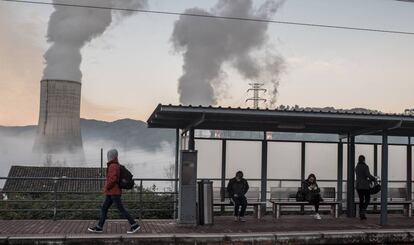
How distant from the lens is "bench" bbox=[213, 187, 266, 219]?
13477 millimetres

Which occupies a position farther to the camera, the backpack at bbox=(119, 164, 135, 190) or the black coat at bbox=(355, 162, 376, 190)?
the black coat at bbox=(355, 162, 376, 190)

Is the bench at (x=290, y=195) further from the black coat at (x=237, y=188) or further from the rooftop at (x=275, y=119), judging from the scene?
the rooftop at (x=275, y=119)

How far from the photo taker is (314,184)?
13.8 meters

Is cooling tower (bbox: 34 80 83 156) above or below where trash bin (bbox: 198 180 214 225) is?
above

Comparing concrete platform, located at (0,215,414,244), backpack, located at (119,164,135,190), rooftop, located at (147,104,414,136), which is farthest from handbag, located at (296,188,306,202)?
backpack, located at (119,164,135,190)

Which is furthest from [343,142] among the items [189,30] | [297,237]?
[189,30]

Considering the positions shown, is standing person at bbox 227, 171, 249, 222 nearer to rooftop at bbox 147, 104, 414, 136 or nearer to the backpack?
rooftop at bbox 147, 104, 414, 136

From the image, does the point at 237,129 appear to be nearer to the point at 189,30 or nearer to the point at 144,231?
the point at 144,231

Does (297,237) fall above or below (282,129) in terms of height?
below

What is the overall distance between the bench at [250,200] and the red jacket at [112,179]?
340 cm

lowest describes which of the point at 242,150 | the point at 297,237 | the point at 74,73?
the point at 297,237

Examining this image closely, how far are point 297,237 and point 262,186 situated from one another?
4.05 m

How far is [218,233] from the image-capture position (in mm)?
10586

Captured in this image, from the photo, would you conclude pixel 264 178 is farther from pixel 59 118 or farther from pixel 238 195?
pixel 59 118
